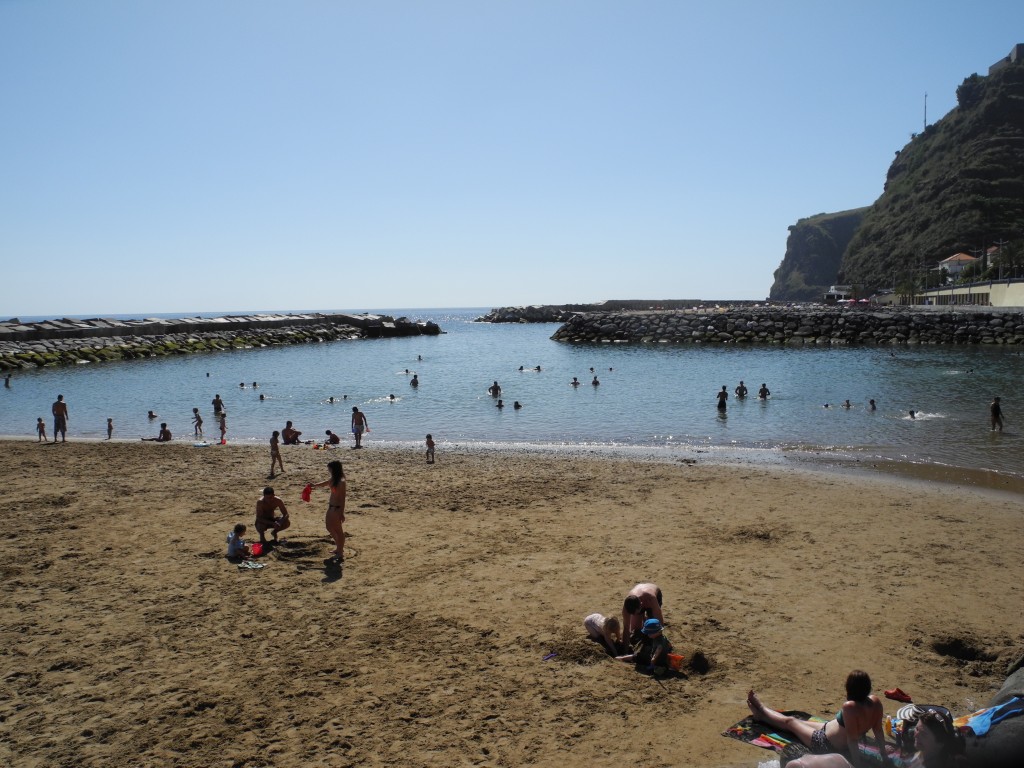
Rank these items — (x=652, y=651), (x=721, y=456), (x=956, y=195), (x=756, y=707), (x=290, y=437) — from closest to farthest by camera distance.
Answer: (x=756, y=707)
(x=652, y=651)
(x=721, y=456)
(x=290, y=437)
(x=956, y=195)

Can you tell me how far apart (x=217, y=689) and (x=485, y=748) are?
108 inches

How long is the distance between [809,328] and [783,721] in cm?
6554

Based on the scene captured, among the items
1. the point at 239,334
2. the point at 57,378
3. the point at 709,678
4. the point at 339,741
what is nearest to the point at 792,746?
the point at 709,678

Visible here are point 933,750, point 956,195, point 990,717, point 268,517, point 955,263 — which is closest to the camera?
point 933,750

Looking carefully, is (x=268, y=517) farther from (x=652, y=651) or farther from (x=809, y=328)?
(x=809, y=328)

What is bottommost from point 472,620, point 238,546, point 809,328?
point 472,620

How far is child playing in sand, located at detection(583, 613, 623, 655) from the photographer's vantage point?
733 centimetres

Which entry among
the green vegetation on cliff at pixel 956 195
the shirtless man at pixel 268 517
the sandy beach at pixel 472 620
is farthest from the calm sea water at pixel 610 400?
the green vegetation on cliff at pixel 956 195

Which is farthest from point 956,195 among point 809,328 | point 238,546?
point 238,546

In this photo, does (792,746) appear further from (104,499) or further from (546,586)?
(104,499)

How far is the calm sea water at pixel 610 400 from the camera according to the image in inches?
898

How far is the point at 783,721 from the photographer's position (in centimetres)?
576

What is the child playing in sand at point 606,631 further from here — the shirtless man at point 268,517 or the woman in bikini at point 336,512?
the shirtless man at point 268,517

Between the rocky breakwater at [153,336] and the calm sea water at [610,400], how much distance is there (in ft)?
12.2
